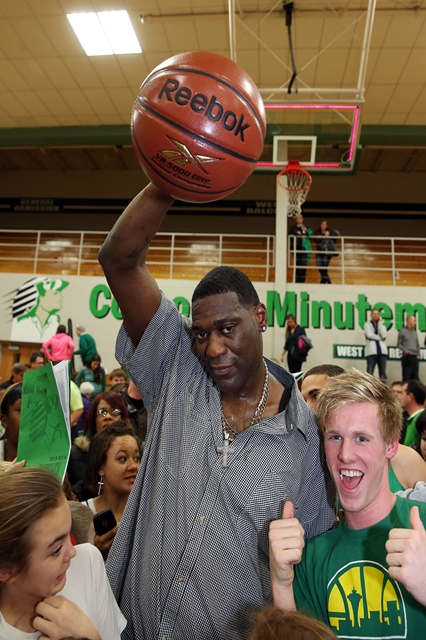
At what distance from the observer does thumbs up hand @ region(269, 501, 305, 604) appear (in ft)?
4.66

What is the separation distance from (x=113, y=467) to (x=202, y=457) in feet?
4.73

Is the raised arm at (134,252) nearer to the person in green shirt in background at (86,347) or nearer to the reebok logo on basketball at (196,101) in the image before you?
the reebok logo on basketball at (196,101)

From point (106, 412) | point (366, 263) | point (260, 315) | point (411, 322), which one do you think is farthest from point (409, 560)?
point (366, 263)

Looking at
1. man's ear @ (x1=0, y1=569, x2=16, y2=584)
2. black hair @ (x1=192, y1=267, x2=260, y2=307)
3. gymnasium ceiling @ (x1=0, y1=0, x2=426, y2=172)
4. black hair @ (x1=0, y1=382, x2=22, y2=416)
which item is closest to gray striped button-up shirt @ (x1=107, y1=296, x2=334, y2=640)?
black hair @ (x1=192, y1=267, x2=260, y2=307)

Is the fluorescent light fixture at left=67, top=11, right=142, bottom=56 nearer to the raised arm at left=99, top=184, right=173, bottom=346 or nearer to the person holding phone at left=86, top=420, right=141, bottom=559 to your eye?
the person holding phone at left=86, top=420, right=141, bottom=559

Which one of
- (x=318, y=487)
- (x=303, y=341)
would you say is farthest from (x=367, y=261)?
(x=318, y=487)

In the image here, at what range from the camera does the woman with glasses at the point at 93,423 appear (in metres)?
3.78

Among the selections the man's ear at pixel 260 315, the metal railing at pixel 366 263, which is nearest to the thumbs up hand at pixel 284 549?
the man's ear at pixel 260 315

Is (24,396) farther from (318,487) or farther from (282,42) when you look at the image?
(282,42)

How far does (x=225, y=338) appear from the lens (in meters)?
1.76

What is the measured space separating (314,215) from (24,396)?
15.0m

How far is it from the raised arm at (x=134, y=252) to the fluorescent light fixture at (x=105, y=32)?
7.97 m

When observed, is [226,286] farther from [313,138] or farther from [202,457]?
[313,138]

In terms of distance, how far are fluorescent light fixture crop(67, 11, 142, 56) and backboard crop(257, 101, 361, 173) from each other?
8.89 feet
